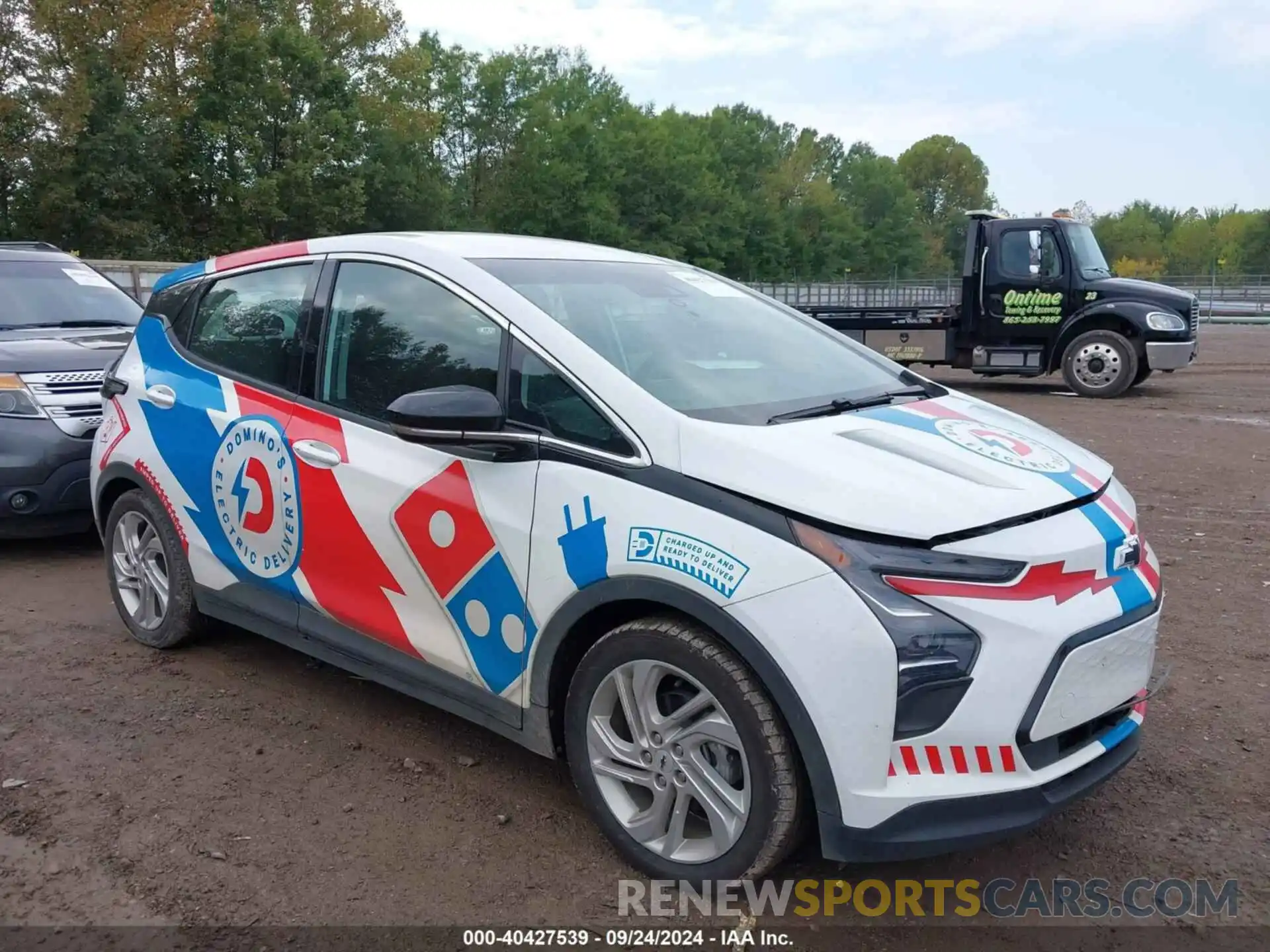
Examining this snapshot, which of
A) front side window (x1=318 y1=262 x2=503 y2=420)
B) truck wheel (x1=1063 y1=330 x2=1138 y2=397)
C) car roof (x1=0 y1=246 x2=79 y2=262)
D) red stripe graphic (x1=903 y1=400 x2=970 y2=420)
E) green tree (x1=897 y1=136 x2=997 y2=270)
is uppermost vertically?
green tree (x1=897 y1=136 x2=997 y2=270)

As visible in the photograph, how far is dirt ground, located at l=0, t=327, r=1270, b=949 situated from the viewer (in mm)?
2934

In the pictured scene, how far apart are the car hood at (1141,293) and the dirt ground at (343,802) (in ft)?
34.1

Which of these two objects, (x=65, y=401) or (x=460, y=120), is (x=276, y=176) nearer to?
(x=460, y=120)

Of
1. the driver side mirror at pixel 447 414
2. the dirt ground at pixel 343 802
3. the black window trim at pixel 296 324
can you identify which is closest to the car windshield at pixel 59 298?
the dirt ground at pixel 343 802

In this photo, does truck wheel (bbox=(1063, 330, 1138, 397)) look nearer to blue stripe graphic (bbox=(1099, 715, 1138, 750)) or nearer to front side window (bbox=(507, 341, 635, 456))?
blue stripe graphic (bbox=(1099, 715, 1138, 750))

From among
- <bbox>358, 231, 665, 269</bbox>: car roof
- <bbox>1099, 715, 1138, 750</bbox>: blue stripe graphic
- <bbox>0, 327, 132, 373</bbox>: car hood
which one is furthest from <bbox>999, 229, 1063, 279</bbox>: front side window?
<bbox>1099, 715, 1138, 750</bbox>: blue stripe graphic

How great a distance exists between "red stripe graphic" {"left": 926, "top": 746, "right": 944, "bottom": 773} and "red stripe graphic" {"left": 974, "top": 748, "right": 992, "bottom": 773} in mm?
88

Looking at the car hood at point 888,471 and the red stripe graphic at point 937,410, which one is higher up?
the red stripe graphic at point 937,410

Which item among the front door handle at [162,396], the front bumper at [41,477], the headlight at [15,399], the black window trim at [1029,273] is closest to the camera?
the front door handle at [162,396]

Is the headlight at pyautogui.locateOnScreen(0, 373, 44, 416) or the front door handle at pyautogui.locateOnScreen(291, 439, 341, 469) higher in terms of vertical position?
the front door handle at pyautogui.locateOnScreen(291, 439, 341, 469)

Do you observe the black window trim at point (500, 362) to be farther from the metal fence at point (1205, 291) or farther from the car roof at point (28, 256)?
the metal fence at point (1205, 291)

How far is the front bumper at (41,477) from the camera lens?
5930 mm

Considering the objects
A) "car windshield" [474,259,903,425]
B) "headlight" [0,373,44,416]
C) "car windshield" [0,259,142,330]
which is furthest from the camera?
"car windshield" [0,259,142,330]

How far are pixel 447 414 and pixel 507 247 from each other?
3.18 ft
